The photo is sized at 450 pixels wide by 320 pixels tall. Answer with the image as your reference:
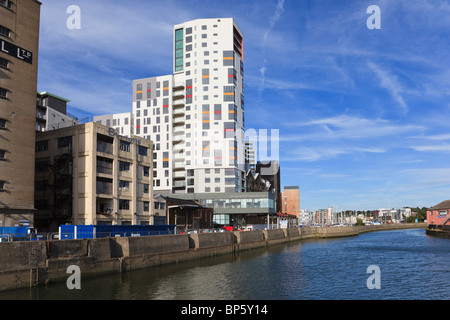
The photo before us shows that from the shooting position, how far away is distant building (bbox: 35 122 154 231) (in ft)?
226

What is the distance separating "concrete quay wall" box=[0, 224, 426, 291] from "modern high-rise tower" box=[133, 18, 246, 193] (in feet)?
260

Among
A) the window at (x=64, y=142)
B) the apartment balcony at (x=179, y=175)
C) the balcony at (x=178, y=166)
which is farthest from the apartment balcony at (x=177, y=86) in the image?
the window at (x=64, y=142)

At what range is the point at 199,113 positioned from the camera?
161000 mm

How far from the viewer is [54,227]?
233 feet

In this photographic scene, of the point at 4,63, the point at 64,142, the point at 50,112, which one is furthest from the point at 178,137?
the point at 4,63

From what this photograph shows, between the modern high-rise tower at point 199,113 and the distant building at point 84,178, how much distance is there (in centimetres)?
8029

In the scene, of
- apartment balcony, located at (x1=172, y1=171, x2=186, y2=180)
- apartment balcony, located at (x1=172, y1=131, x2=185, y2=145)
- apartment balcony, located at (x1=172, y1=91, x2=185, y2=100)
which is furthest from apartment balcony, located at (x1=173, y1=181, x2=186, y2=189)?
apartment balcony, located at (x1=172, y1=91, x2=185, y2=100)

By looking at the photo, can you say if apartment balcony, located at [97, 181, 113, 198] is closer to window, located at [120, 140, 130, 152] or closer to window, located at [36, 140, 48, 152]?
window, located at [120, 140, 130, 152]

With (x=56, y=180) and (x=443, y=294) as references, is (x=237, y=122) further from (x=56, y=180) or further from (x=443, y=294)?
(x=443, y=294)

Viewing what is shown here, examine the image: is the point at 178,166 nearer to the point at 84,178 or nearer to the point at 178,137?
the point at 178,137

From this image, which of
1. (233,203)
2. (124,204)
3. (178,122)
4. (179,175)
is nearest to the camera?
(124,204)

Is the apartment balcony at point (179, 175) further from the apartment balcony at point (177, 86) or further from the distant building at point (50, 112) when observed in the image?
the distant building at point (50, 112)

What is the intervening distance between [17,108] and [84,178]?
57.2 ft

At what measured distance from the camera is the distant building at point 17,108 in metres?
54.7
